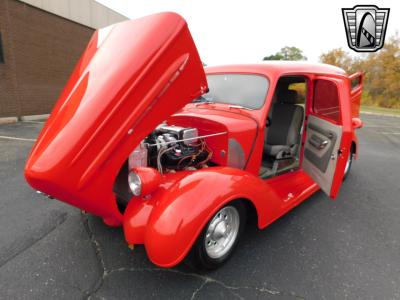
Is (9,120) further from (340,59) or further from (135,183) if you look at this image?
(340,59)

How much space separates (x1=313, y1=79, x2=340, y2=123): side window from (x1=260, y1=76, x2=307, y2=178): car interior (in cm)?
20

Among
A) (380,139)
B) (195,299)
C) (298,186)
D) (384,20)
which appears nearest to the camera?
(195,299)

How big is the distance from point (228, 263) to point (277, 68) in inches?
91.9

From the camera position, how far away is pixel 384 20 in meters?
9.92

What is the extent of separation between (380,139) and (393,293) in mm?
8519

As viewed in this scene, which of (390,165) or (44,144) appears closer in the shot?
(44,144)

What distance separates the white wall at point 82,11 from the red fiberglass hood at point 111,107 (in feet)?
34.1

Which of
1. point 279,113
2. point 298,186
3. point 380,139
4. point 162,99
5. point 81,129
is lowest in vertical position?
point 380,139

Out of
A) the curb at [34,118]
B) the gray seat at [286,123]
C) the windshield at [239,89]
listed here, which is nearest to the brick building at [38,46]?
the curb at [34,118]

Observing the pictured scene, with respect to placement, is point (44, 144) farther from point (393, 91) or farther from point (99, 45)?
point (393, 91)

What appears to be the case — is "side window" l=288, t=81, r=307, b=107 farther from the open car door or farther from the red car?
the red car

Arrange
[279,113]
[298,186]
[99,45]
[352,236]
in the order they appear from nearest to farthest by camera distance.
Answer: [99,45] < [352,236] < [298,186] < [279,113]

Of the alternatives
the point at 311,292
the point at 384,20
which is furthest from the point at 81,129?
the point at 384,20

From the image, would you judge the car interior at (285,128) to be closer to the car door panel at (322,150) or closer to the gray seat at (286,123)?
the gray seat at (286,123)
